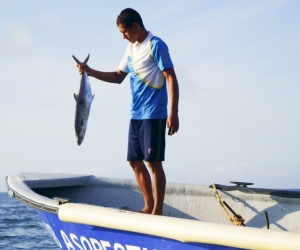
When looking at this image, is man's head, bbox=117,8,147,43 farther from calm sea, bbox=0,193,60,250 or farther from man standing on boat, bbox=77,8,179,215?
calm sea, bbox=0,193,60,250

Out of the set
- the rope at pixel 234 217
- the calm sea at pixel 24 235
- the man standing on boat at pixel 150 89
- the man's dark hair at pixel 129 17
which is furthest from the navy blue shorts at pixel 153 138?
the calm sea at pixel 24 235

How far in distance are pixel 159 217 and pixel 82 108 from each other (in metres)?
1.69

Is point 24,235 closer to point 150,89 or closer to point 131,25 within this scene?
point 150,89

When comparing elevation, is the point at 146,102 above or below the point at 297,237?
above

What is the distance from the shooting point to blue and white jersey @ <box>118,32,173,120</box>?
5035 mm

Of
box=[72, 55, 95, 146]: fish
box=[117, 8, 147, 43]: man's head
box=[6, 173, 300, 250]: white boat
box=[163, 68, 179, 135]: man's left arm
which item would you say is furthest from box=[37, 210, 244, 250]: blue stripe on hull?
box=[117, 8, 147, 43]: man's head

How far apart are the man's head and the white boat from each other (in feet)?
4.83

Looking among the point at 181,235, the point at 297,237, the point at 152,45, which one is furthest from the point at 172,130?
the point at 297,237

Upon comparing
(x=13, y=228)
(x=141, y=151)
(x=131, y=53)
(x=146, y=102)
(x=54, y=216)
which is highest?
(x=131, y=53)

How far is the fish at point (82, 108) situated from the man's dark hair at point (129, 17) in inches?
29.5

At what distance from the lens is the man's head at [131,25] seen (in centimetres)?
511

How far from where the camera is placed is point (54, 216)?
5.19m

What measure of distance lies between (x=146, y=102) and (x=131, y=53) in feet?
1.60

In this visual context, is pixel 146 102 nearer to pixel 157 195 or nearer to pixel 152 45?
pixel 152 45
